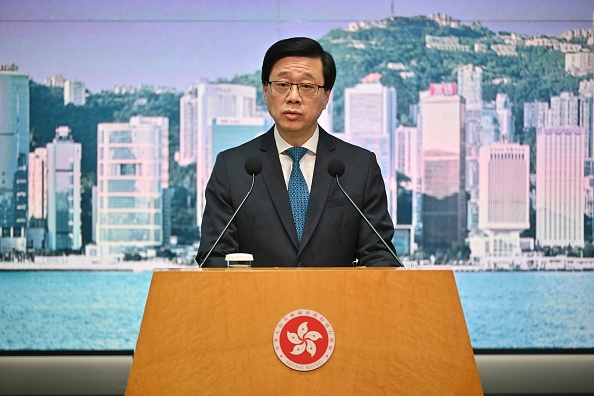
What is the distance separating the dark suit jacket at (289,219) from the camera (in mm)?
2760

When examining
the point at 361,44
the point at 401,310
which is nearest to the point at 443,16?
the point at 361,44

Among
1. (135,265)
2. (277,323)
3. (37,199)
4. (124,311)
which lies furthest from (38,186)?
(277,323)

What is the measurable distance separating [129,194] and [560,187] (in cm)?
223

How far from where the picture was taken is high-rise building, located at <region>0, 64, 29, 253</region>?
15.6 ft

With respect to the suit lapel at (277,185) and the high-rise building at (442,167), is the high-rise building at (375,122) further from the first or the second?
the suit lapel at (277,185)

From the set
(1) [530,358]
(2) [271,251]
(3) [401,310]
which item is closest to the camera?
(3) [401,310]

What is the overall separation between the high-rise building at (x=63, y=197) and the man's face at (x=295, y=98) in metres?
2.19

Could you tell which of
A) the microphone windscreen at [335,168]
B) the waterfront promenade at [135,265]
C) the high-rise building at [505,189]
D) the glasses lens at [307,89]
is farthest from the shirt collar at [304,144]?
the high-rise building at [505,189]

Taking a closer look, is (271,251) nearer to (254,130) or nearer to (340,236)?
(340,236)

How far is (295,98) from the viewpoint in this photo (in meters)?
2.81

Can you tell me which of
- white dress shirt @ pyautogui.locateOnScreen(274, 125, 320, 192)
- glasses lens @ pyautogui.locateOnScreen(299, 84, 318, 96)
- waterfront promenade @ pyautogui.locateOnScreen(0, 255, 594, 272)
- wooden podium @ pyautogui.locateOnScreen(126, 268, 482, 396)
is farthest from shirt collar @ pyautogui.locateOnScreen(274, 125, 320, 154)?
waterfront promenade @ pyautogui.locateOnScreen(0, 255, 594, 272)

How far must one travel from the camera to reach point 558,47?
15.9 feet

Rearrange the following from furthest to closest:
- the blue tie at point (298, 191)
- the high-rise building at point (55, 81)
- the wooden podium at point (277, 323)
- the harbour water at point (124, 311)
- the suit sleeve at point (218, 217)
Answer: the high-rise building at point (55, 81) < the harbour water at point (124, 311) < the blue tie at point (298, 191) < the suit sleeve at point (218, 217) < the wooden podium at point (277, 323)

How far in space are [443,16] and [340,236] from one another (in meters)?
2.33
